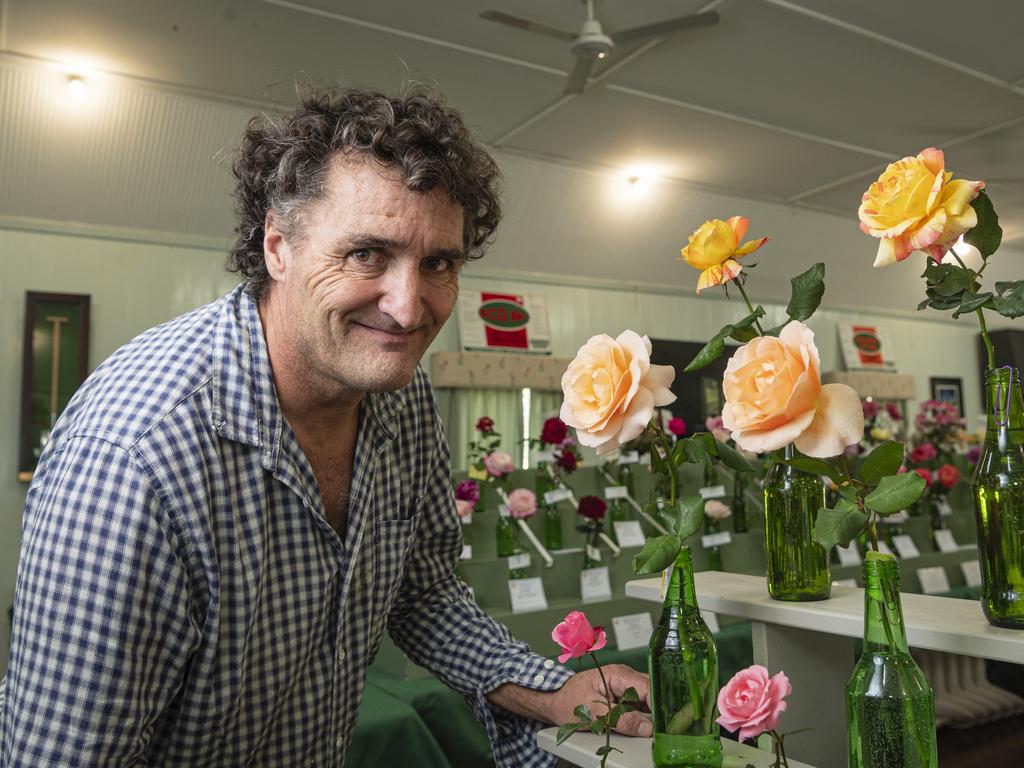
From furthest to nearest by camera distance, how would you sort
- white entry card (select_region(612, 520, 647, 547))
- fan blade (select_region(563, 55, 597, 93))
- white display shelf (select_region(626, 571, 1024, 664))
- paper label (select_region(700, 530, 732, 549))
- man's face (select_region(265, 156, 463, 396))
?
fan blade (select_region(563, 55, 597, 93))
white entry card (select_region(612, 520, 647, 547))
paper label (select_region(700, 530, 732, 549))
man's face (select_region(265, 156, 463, 396))
white display shelf (select_region(626, 571, 1024, 664))

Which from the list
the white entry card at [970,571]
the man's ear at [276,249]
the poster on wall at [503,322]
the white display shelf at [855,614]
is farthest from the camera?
the poster on wall at [503,322]

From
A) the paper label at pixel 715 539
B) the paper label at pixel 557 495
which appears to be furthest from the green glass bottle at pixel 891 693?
the paper label at pixel 557 495

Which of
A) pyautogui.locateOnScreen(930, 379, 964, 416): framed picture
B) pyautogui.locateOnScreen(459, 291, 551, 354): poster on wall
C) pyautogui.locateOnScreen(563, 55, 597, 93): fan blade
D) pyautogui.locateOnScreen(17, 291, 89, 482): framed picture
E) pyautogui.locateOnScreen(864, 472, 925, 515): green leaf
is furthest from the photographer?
pyautogui.locateOnScreen(930, 379, 964, 416): framed picture

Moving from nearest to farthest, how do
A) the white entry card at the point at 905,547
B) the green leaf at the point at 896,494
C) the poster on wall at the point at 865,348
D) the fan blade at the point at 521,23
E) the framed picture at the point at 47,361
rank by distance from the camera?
1. the green leaf at the point at 896,494
2. the fan blade at the point at 521,23
3. the white entry card at the point at 905,547
4. the framed picture at the point at 47,361
5. the poster on wall at the point at 865,348

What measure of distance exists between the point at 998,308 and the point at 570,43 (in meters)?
3.34

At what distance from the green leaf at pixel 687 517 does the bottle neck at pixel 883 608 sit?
13cm

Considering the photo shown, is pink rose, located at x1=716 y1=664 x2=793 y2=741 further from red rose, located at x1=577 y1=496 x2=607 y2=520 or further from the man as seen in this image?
red rose, located at x1=577 y1=496 x2=607 y2=520

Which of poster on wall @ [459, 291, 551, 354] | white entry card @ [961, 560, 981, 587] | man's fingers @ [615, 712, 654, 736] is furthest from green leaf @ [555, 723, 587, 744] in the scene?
poster on wall @ [459, 291, 551, 354]

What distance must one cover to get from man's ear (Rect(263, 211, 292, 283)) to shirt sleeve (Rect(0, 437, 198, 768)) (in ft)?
1.06

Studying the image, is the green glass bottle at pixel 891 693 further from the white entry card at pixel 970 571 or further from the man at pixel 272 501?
the white entry card at pixel 970 571

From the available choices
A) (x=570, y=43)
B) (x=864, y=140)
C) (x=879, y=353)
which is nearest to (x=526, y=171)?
(x=570, y=43)

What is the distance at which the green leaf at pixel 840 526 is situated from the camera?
25.9 inches

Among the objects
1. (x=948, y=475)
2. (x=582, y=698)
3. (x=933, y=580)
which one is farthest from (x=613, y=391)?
(x=948, y=475)

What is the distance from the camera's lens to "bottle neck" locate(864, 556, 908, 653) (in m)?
0.66
